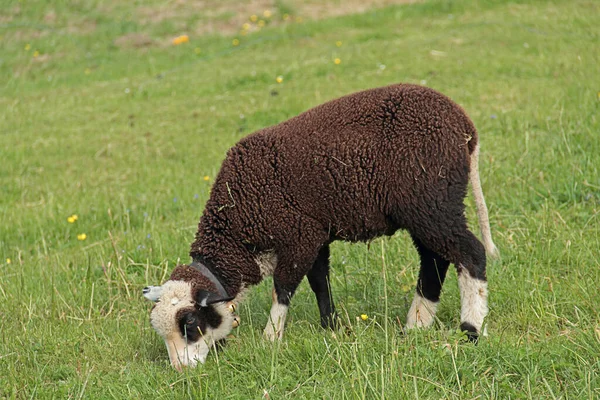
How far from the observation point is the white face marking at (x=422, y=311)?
5090mm

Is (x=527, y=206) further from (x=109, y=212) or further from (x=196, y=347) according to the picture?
(x=109, y=212)

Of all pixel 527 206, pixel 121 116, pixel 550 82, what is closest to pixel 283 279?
pixel 527 206

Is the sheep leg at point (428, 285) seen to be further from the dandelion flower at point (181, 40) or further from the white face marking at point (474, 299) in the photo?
the dandelion flower at point (181, 40)

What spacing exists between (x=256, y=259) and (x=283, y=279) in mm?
267

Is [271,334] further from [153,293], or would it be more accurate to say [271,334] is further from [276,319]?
[153,293]

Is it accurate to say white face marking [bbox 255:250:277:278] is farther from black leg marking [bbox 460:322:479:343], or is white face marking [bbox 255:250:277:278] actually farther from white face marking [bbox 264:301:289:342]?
black leg marking [bbox 460:322:479:343]

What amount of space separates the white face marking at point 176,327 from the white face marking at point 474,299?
1.61 m

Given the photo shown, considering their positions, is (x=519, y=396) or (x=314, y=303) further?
(x=314, y=303)

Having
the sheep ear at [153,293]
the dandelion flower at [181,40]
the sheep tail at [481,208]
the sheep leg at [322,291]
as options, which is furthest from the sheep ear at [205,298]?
the dandelion flower at [181,40]

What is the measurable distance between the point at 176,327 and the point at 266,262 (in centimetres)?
77

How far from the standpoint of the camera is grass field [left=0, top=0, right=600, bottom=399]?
4.23m

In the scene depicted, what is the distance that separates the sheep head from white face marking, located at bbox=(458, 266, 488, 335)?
1521 mm

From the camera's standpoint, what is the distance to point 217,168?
8.93m

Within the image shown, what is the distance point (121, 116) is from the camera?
38.5ft
